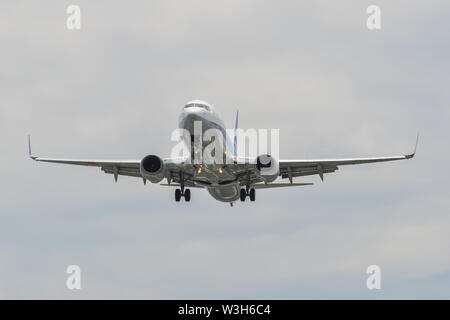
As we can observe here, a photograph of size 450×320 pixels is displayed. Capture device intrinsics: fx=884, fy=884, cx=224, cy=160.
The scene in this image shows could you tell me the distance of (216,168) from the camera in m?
51.5

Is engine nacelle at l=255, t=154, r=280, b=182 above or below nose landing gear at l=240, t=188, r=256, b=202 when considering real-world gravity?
above

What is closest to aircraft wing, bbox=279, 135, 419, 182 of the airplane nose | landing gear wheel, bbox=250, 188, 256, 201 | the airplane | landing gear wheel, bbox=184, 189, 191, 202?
the airplane

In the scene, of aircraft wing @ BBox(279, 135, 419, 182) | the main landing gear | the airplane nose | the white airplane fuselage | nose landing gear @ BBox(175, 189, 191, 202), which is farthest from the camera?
nose landing gear @ BBox(175, 189, 191, 202)

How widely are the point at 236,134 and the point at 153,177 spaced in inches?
411

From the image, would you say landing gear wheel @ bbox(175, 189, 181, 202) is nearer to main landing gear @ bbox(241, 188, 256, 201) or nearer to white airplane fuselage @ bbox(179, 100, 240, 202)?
white airplane fuselage @ bbox(179, 100, 240, 202)

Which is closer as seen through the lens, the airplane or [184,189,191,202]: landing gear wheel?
the airplane

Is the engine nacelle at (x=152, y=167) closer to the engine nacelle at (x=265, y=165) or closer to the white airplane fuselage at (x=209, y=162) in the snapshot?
the white airplane fuselage at (x=209, y=162)

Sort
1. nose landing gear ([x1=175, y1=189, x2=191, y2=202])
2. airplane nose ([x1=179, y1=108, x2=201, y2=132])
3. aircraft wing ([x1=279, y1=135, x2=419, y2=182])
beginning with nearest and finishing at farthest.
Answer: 1. airplane nose ([x1=179, y1=108, x2=201, y2=132])
2. aircraft wing ([x1=279, y1=135, x2=419, y2=182])
3. nose landing gear ([x1=175, y1=189, x2=191, y2=202])

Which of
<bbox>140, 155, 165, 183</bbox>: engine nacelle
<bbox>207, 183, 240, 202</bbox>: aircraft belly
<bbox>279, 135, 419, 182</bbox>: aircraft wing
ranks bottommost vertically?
<bbox>207, 183, 240, 202</bbox>: aircraft belly

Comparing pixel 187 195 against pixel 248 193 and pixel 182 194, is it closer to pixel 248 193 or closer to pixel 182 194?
pixel 182 194

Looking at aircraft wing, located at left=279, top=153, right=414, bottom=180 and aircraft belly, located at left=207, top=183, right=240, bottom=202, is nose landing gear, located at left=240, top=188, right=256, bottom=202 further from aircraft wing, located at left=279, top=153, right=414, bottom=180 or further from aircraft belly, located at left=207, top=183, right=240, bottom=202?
aircraft wing, located at left=279, top=153, right=414, bottom=180

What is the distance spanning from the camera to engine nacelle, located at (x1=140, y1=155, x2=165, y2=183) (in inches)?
2028

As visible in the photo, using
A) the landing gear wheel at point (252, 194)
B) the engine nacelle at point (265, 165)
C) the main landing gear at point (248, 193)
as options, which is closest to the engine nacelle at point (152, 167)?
the engine nacelle at point (265, 165)
